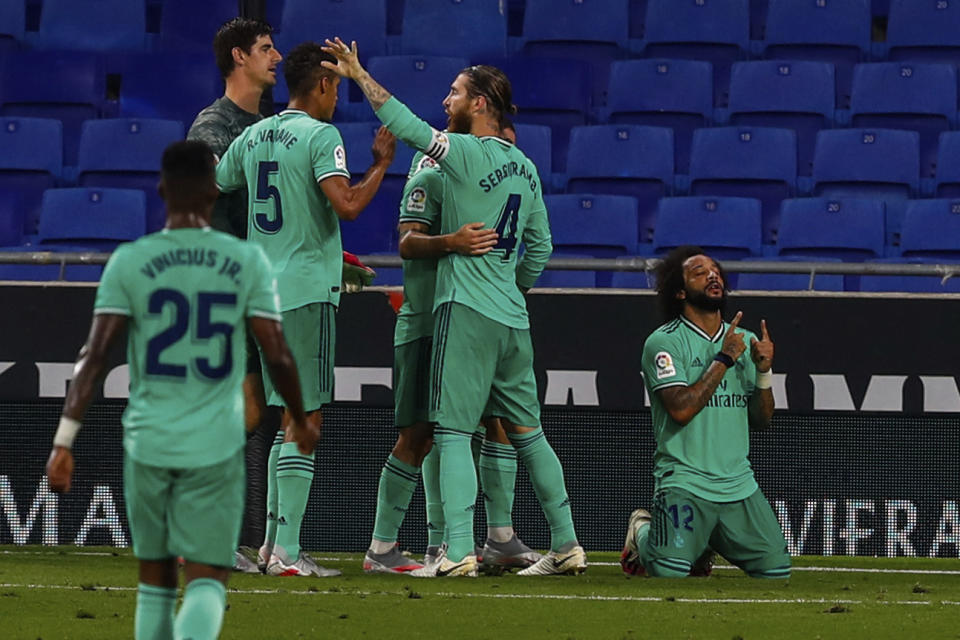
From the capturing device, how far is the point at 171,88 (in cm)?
1209

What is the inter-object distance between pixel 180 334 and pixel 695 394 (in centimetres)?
354

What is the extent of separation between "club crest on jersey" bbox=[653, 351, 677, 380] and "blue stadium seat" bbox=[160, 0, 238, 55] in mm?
7092

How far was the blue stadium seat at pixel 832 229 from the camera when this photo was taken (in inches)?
421

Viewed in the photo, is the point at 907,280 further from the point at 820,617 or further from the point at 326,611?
the point at 326,611

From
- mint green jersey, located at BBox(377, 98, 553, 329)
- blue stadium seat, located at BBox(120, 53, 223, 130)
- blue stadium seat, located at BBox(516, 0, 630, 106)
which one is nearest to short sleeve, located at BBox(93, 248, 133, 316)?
mint green jersey, located at BBox(377, 98, 553, 329)

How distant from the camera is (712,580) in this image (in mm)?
6699

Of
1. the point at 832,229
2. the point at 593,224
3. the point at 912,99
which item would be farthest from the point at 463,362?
the point at 912,99

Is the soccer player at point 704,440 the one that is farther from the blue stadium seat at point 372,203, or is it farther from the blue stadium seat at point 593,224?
the blue stadium seat at point 372,203

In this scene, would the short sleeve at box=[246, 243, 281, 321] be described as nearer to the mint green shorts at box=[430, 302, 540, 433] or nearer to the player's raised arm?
the player's raised arm

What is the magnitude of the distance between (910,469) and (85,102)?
7.03 meters

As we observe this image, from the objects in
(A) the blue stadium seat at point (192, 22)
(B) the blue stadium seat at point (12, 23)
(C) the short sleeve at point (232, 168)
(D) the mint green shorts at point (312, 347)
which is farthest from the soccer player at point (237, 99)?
(B) the blue stadium seat at point (12, 23)

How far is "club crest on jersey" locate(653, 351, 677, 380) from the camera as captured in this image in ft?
22.3

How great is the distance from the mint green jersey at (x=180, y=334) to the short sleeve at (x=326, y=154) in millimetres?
2393

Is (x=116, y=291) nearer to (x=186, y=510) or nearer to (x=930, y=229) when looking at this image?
(x=186, y=510)
